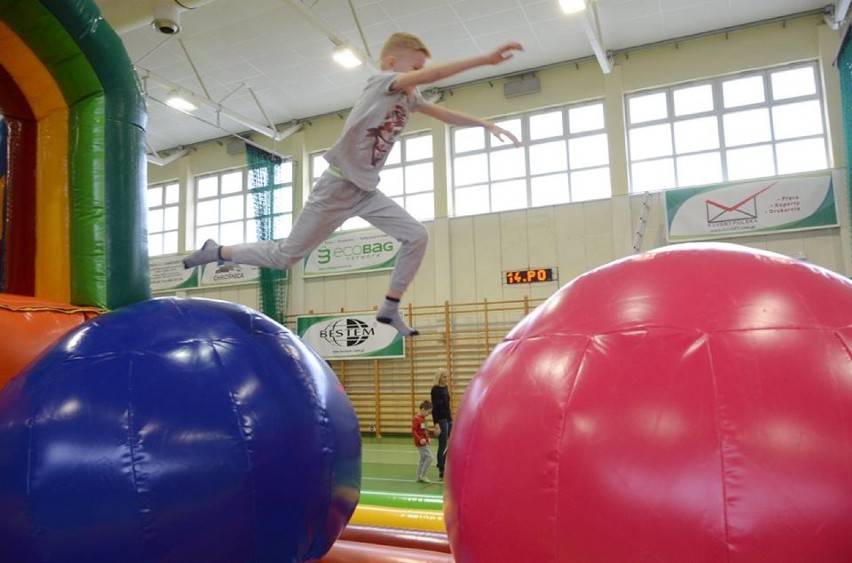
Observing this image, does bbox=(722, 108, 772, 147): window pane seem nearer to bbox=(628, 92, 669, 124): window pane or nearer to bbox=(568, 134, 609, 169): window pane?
bbox=(628, 92, 669, 124): window pane

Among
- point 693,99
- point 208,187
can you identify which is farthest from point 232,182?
point 693,99

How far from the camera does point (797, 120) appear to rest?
395 inches

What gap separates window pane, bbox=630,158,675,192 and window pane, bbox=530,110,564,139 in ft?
4.89

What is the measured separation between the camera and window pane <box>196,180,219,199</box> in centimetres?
1473

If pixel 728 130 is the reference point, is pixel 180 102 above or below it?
above

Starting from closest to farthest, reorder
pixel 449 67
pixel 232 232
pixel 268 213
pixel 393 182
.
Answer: pixel 449 67, pixel 393 182, pixel 268 213, pixel 232 232

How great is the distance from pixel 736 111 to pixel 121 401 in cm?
1050

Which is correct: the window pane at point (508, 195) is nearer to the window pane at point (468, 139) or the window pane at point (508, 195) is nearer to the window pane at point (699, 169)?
the window pane at point (468, 139)

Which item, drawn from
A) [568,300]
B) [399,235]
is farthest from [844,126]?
[568,300]

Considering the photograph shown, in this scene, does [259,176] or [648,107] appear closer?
[648,107]

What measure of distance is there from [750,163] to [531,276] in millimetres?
3675

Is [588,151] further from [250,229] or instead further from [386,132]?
[386,132]

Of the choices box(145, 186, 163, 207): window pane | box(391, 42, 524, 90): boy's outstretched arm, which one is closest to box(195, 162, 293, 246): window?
box(145, 186, 163, 207): window pane

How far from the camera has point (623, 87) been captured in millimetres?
10859
